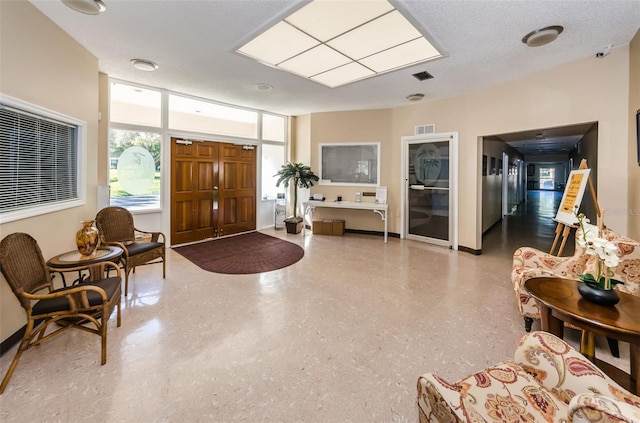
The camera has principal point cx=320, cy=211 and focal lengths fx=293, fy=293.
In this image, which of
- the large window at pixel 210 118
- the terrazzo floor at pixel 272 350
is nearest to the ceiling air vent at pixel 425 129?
the terrazzo floor at pixel 272 350

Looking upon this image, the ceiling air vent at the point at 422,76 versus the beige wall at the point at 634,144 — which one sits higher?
the ceiling air vent at the point at 422,76

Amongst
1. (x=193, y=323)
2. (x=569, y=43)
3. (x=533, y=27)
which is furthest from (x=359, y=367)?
(x=569, y=43)

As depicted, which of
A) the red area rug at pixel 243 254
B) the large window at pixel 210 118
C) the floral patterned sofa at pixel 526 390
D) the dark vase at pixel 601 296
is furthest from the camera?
the large window at pixel 210 118

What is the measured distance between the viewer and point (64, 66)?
287 centimetres

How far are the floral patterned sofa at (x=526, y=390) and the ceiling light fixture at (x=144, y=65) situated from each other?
14.5 ft

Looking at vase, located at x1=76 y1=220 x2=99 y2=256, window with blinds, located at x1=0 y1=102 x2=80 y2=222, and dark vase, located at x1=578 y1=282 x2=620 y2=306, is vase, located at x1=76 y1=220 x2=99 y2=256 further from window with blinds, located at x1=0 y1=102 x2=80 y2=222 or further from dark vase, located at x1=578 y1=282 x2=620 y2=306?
dark vase, located at x1=578 y1=282 x2=620 y2=306

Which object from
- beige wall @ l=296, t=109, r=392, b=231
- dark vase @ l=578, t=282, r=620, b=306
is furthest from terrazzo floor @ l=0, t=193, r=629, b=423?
beige wall @ l=296, t=109, r=392, b=231

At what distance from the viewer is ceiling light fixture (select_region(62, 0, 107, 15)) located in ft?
7.77

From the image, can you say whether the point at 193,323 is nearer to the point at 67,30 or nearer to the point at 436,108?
the point at 67,30

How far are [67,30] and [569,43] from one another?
5.08m

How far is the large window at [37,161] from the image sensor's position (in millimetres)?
2230

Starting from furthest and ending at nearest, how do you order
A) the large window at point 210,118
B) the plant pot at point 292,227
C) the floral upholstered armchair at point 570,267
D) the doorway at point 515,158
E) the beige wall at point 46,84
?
the plant pot at point 292,227
the large window at point 210,118
the doorway at point 515,158
the beige wall at point 46,84
the floral upholstered armchair at point 570,267

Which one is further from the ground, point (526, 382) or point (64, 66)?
point (64, 66)

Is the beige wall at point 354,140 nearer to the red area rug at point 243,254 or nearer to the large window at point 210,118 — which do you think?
the large window at point 210,118
